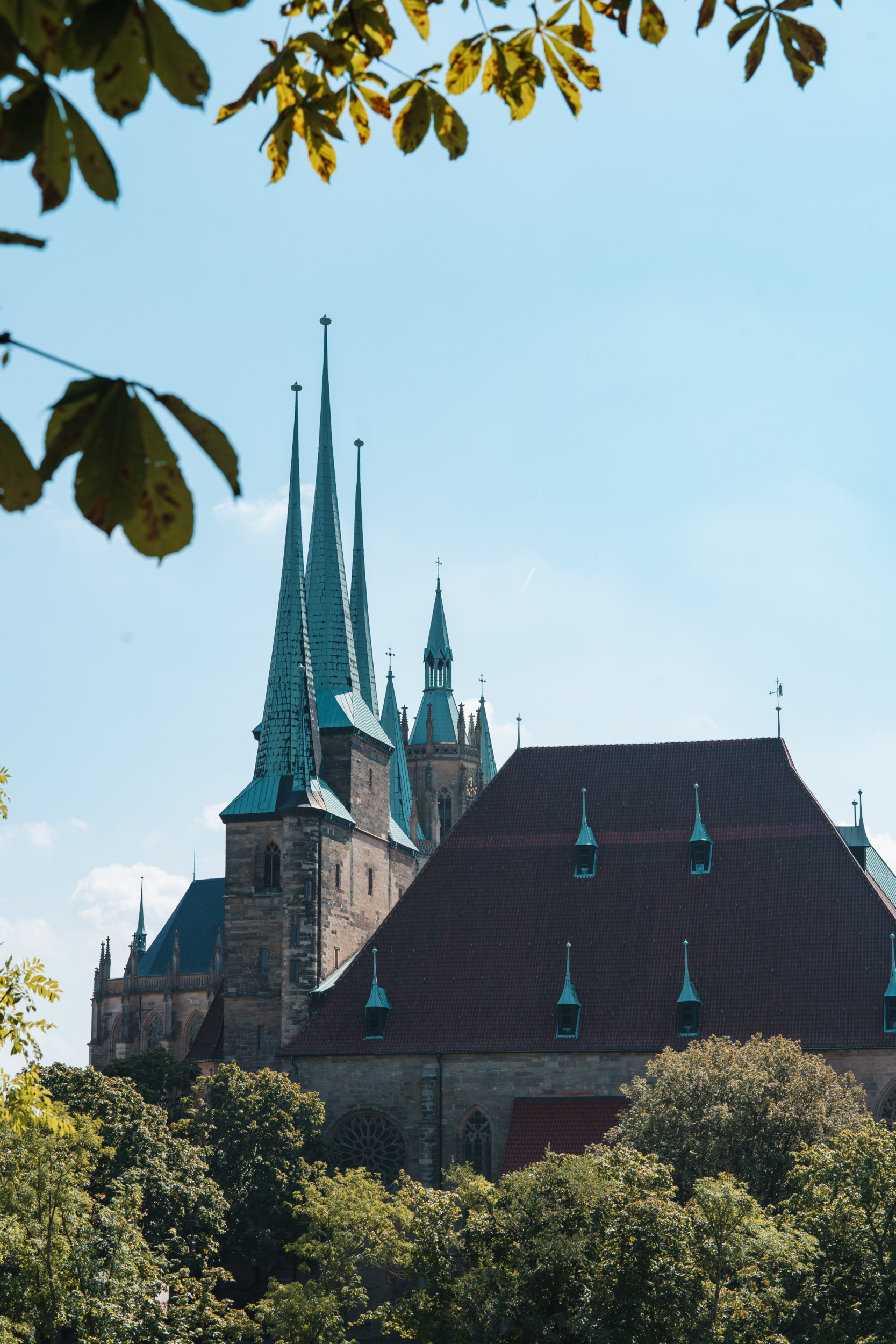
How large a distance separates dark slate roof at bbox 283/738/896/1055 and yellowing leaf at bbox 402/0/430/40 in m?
34.3

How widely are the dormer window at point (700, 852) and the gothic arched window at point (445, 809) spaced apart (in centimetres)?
4446

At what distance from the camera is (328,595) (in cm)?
5284

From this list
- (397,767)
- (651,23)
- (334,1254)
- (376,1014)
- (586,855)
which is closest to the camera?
(651,23)

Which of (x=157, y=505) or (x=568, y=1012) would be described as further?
(x=568, y=1012)

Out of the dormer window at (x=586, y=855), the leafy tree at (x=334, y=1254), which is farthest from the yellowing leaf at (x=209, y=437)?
the dormer window at (x=586, y=855)

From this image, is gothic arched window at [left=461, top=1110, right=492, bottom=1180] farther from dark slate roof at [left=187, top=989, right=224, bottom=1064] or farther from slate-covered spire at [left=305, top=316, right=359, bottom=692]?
slate-covered spire at [left=305, top=316, right=359, bottom=692]

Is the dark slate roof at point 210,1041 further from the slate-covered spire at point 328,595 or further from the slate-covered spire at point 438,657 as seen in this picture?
the slate-covered spire at point 438,657

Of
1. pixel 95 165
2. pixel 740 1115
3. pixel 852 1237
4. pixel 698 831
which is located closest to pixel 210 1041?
pixel 698 831

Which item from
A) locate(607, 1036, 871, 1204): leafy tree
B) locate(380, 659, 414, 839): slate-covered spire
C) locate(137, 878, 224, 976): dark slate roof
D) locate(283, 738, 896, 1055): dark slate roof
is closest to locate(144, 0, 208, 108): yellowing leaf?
locate(607, 1036, 871, 1204): leafy tree

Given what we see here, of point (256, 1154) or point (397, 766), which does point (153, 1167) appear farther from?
point (397, 766)

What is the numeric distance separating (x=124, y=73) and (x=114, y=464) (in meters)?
0.72

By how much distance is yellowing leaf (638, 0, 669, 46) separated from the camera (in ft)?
17.2

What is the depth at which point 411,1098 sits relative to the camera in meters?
39.1

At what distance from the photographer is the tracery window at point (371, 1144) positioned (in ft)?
128
